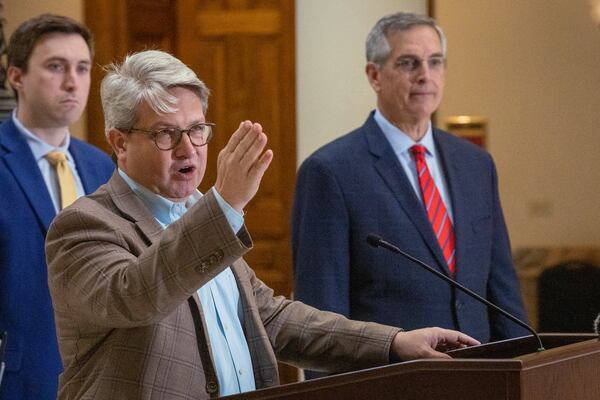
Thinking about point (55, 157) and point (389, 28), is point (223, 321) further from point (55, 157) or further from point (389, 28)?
point (55, 157)

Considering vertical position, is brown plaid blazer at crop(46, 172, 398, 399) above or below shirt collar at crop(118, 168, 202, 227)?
below

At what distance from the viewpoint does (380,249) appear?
9.87ft

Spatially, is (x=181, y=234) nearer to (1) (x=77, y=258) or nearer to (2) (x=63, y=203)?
(1) (x=77, y=258)

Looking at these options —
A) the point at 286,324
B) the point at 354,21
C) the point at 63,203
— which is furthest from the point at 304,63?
the point at 286,324

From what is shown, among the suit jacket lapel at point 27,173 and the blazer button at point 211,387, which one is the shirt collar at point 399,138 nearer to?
the suit jacket lapel at point 27,173

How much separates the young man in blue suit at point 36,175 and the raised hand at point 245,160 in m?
1.63

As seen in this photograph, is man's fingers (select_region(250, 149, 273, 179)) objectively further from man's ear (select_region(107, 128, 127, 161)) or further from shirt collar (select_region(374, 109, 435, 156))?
shirt collar (select_region(374, 109, 435, 156))

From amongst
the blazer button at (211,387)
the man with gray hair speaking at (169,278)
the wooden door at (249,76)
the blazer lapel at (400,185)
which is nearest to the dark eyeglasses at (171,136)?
the man with gray hair speaking at (169,278)

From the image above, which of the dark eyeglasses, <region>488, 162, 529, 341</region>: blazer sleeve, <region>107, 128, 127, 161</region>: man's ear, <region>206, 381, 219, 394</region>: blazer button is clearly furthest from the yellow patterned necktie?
<region>206, 381, 219, 394</region>: blazer button

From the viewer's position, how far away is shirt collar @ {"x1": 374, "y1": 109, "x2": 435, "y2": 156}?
10.5ft

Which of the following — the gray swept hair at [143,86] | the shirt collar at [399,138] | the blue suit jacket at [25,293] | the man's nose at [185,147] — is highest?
the gray swept hair at [143,86]

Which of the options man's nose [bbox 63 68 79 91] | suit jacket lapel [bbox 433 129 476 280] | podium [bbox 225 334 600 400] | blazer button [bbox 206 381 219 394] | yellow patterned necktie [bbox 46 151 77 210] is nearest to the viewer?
podium [bbox 225 334 600 400]

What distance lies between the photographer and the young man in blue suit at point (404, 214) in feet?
9.84

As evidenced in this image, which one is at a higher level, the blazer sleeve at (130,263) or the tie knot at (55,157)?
the tie knot at (55,157)
